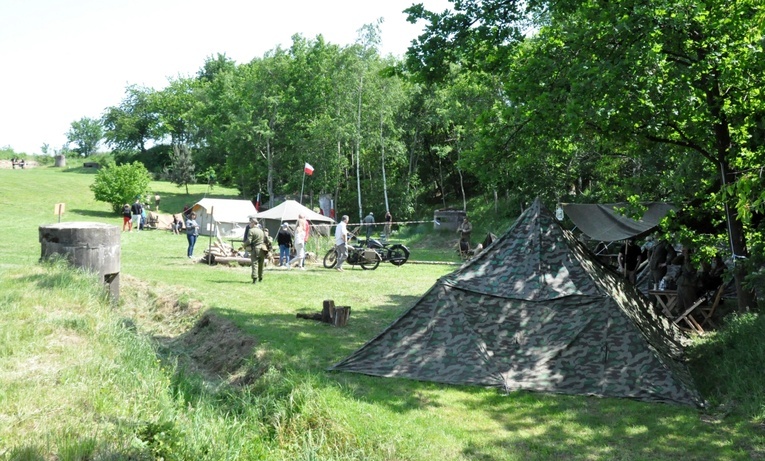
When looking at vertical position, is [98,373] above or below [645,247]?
below

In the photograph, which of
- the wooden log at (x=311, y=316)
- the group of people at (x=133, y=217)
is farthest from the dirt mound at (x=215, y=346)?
the group of people at (x=133, y=217)

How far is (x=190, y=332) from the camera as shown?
12.7 meters

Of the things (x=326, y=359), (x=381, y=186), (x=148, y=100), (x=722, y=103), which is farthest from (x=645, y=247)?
(x=148, y=100)

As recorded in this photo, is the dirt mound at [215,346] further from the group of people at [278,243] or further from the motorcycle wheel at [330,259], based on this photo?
the motorcycle wheel at [330,259]

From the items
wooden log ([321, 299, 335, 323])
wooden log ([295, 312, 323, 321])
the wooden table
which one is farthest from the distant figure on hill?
the wooden table

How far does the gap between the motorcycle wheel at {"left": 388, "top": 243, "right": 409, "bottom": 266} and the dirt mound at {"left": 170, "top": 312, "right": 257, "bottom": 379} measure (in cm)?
1082

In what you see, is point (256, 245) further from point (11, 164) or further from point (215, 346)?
point (11, 164)

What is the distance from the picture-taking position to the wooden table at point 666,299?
12.7 metres

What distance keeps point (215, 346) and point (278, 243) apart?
10482mm

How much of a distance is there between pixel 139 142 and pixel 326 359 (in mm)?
78656

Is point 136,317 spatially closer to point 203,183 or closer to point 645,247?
point 645,247

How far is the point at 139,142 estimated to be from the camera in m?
82.4

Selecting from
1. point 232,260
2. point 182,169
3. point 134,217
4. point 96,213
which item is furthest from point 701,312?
point 182,169

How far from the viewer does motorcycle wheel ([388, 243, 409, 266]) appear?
2320 centimetres
